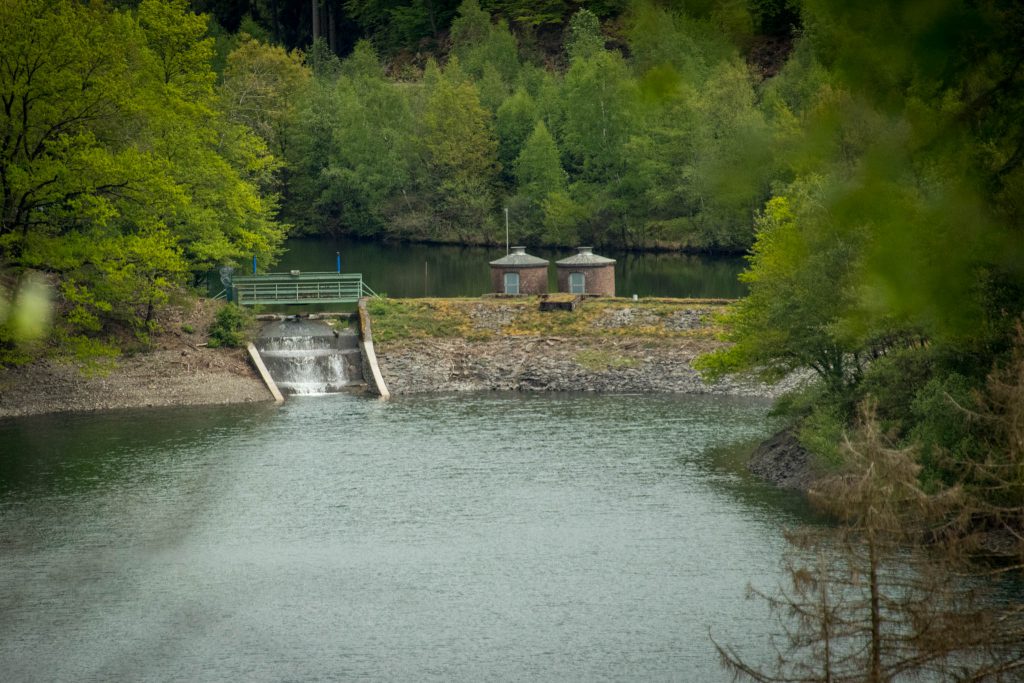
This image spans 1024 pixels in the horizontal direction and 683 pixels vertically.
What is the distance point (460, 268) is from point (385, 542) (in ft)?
223

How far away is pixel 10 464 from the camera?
57812 millimetres

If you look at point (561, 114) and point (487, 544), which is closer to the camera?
point (487, 544)

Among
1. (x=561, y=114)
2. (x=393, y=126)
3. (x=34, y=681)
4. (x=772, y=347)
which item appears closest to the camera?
(x=34, y=681)

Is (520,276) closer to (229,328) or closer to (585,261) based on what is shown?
(585,261)

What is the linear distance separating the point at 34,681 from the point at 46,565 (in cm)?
1031

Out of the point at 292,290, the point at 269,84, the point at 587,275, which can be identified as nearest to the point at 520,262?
the point at 587,275

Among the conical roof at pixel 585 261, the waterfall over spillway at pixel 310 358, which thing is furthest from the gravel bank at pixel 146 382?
the conical roof at pixel 585 261

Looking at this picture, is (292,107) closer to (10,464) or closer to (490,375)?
(490,375)

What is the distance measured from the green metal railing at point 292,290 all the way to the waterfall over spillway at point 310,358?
458 cm

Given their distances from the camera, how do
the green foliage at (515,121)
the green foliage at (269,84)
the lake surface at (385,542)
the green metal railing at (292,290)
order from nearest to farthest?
the lake surface at (385,542)
the green metal railing at (292,290)
the green foliage at (269,84)
the green foliage at (515,121)

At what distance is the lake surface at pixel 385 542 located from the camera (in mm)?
36188

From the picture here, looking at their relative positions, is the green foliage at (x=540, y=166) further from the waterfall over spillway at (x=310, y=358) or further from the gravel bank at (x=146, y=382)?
the gravel bank at (x=146, y=382)

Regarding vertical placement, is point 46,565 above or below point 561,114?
below

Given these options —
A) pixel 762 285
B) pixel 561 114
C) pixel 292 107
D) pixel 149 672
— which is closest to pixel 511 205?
pixel 561 114
